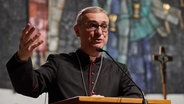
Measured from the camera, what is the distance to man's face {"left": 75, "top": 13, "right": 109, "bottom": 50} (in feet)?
9.99

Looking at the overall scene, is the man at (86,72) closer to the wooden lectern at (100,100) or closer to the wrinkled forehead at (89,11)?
the wrinkled forehead at (89,11)

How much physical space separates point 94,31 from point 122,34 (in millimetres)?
2200

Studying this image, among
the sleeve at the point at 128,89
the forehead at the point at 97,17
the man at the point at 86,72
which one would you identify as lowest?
the sleeve at the point at 128,89

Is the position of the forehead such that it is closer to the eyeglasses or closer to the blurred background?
the eyeglasses

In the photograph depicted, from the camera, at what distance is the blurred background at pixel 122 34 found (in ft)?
14.1

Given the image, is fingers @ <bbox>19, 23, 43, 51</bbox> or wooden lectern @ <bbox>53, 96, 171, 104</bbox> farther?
fingers @ <bbox>19, 23, 43, 51</bbox>

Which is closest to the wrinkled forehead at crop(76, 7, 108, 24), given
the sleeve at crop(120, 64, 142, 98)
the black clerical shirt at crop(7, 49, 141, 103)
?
the black clerical shirt at crop(7, 49, 141, 103)

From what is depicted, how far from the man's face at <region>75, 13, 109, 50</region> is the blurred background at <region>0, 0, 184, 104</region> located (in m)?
1.37

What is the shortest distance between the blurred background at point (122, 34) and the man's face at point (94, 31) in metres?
1.37

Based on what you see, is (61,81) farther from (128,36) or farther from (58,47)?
(128,36)

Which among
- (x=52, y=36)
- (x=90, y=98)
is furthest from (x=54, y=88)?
(x=52, y=36)

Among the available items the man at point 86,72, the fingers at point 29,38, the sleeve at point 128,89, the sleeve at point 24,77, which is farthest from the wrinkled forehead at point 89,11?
the fingers at point 29,38

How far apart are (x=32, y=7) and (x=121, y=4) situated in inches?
52.2

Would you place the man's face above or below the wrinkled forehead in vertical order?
below
